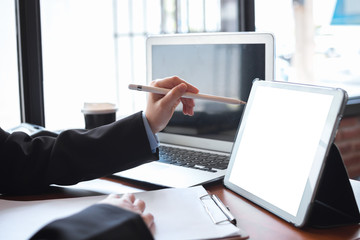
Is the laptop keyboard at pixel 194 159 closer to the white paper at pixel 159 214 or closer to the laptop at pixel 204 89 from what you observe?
the laptop at pixel 204 89

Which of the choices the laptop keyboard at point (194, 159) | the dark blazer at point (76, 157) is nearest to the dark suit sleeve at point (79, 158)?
the dark blazer at point (76, 157)

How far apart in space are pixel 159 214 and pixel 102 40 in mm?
2400

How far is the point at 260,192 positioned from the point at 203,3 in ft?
5.37

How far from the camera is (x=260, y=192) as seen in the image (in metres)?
0.68

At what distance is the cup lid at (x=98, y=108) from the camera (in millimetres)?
1152

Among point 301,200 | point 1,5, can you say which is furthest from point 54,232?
point 1,5

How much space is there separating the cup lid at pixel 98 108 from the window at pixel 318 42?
1.21 meters

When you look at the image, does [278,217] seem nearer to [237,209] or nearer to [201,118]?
[237,209]

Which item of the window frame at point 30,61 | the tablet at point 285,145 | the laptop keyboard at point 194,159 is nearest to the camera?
the tablet at point 285,145

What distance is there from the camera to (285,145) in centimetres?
66

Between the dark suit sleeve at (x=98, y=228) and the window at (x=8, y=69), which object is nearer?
the dark suit sleeve at (x=98, y=228)

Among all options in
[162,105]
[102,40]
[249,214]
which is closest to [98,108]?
[162,105]

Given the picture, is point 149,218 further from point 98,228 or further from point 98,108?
point 98,108

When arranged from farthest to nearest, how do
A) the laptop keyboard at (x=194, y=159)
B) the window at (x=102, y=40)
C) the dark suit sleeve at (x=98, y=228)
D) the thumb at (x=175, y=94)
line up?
the window at (x=102, y=40) < the laptop keyboard at (x=194, y=159) < the thumb at (x=175, y=94) < the dark suit sleeve at (x=98, y=228)
